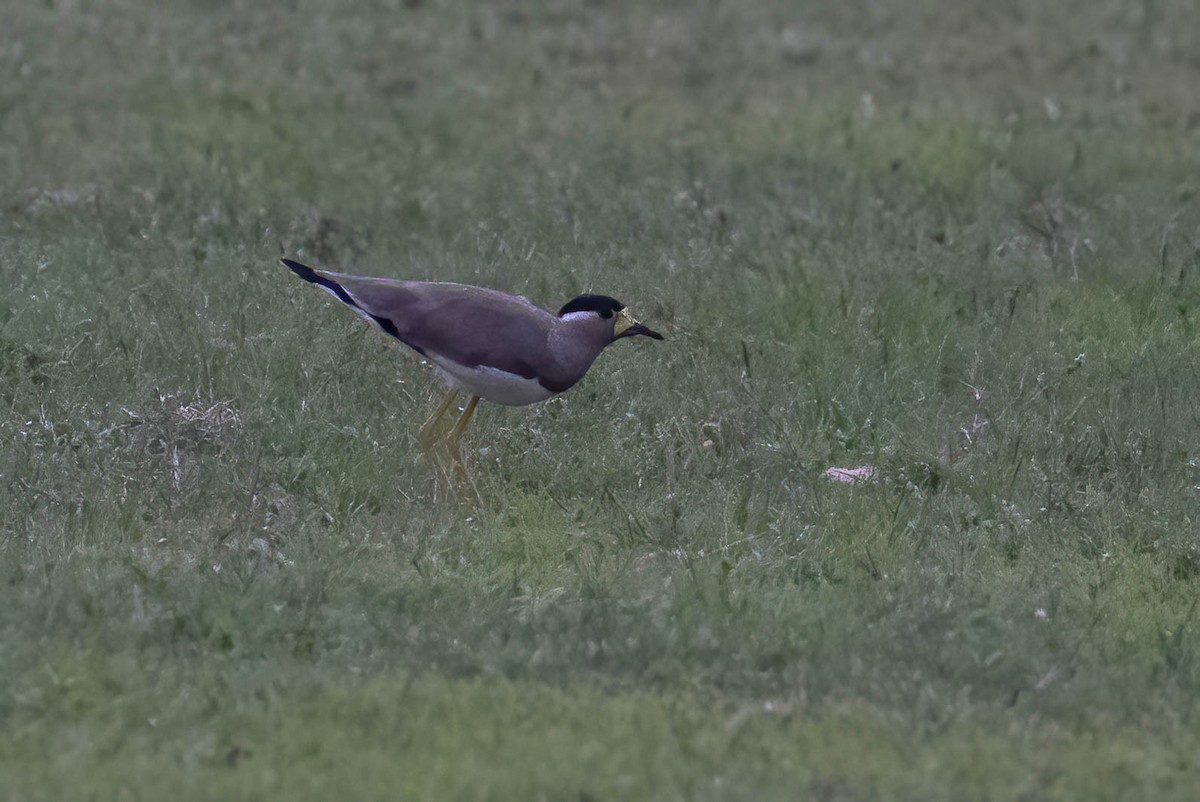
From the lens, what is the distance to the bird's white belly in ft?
27.0

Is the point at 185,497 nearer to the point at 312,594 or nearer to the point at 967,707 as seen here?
the point at 312,594

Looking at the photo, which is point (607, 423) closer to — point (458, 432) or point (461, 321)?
point (458, 432)

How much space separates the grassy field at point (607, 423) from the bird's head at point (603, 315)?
0.57m

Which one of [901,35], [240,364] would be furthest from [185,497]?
[901,35]

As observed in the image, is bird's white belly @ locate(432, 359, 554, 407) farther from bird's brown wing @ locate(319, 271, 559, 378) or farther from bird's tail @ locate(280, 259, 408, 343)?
bird's tail @ locate(280, 259, 408, 343)

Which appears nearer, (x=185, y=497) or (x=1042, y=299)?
(x=185, y=497)

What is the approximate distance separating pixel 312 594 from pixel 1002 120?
8508mm

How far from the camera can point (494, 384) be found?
8.24m

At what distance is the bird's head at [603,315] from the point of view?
8430 millimetres

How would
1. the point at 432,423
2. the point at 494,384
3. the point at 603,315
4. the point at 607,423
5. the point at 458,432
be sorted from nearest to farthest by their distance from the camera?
the point at 494,384 → the point at 603,315 → the point at 458,432 → the point at 432,423 → the point at 607,423

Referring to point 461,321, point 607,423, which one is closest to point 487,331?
point 461,321

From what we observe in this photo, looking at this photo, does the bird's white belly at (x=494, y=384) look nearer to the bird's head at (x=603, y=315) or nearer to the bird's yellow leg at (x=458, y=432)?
the bird's yellow leg at (x=458, y=432)

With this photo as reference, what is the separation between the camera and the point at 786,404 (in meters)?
9.29

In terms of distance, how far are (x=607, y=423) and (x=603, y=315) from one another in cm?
79
